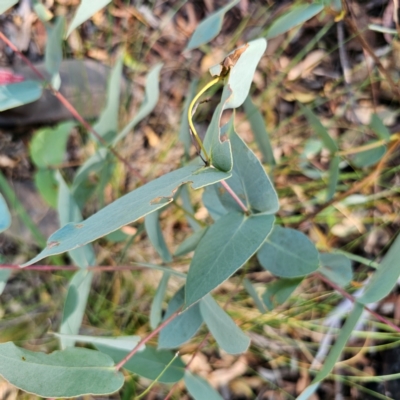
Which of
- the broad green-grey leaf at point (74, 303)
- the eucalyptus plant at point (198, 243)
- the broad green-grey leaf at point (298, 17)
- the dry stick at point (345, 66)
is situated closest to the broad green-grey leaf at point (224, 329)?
the eucalyptus plant at point (198, 243)

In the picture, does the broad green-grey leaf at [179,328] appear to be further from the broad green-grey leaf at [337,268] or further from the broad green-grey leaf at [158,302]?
the broad green-grey leaf at [337,268]

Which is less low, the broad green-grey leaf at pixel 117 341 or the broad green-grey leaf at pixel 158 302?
the broad green-grey leaf at pixel 117 341

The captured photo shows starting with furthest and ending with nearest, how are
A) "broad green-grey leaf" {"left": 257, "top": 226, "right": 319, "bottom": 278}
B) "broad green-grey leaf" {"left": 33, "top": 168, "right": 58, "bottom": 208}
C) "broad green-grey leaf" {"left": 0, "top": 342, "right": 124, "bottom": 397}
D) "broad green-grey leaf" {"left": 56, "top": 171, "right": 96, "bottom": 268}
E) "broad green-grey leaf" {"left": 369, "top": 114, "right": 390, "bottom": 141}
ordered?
"broad green-grey leaf" {"left": 33, "top": 168, "right": 58, "bottom": 208}
"broad green-grey leaf" {"left": 369, "top": 114, "right": 390, "bottom": 141}
"broad green-grey leaf" {"left": 56, "top": 171, "right": 96, "bottom": 268}
"broad green-grey leaf" {"left": 257, "top": 226, "right": 319, "bottom": 278}
"broad green-grey leaf" {"left": 0, "top": 342, "right": 124, "bottom": 397}

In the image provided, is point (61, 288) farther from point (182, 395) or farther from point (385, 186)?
point (385, 186)

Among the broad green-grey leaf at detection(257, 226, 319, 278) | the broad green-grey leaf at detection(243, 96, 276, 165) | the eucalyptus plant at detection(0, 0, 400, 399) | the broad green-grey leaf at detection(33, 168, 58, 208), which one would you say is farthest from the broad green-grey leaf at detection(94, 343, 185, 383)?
the broad green-grey leaf at detection(33, 168, 58, 208)

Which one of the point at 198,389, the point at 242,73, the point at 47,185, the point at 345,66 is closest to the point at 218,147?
the point at 242,73

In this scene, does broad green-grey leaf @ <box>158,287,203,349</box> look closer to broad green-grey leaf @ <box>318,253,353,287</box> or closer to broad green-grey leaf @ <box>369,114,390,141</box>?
broad green-grey leaf @ <box>318,253,353,287</box>
